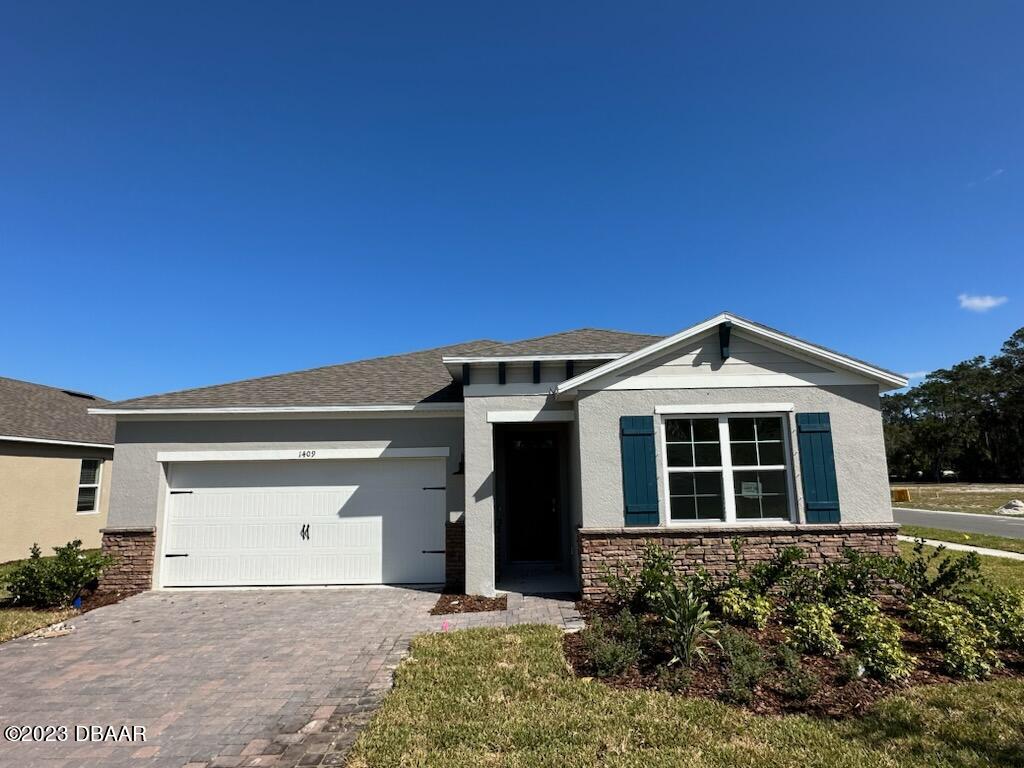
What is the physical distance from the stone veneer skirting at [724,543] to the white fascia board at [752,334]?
2.21 m

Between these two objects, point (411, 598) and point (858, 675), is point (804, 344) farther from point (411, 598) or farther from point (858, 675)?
point (411, 598)

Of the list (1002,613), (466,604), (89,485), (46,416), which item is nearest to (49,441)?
(46,416)

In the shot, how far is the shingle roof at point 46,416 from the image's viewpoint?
14.1 m

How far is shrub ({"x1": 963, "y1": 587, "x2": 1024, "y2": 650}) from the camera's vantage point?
5734mm

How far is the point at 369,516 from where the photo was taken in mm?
9977

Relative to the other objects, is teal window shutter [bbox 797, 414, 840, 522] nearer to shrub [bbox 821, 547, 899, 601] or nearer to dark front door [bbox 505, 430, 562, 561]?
shrub [bbox 821, 547, 899, 601]

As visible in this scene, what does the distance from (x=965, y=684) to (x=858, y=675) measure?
91 cm

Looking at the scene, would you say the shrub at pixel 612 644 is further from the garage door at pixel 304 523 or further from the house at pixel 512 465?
the garage door at pixel 304 523

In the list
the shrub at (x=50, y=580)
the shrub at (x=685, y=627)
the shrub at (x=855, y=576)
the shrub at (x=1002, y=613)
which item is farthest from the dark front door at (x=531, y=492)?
the shrub at (x=50, y=580)

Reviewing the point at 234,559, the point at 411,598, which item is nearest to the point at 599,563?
the point at 411,598

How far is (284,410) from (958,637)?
32.5 feet

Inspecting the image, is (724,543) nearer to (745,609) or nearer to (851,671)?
(745,609)

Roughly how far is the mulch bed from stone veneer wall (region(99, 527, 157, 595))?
7.87 metres

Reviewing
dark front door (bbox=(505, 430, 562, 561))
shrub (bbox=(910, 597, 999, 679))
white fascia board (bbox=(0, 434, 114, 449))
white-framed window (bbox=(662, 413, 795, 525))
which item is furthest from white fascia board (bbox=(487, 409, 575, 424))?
white fascia board (bbox=(0, 434, 114, 449))
